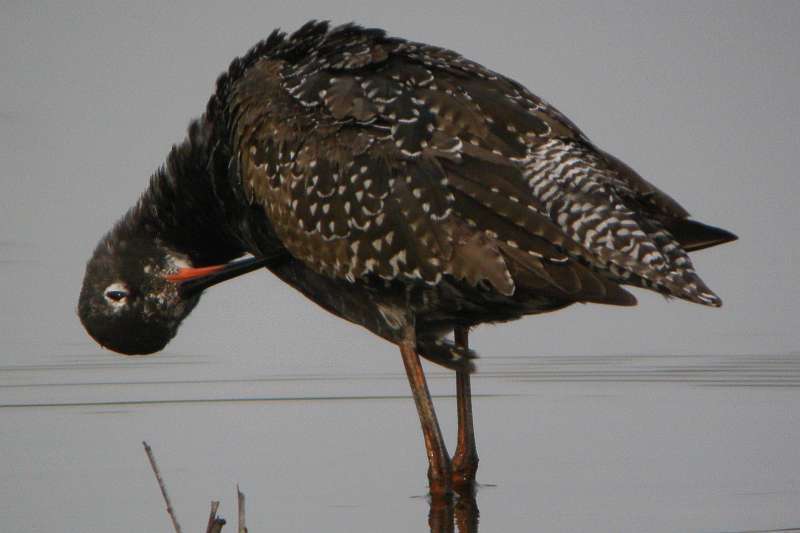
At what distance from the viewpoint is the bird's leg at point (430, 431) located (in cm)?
1067

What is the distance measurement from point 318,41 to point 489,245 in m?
2.15

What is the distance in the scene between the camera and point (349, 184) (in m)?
10.2

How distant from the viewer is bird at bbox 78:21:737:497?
971 centimetres

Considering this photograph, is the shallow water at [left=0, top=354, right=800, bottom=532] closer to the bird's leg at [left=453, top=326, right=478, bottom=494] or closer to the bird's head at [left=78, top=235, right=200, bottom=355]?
the bird's leg at [left=453, top=326, right=478, bottom=494]

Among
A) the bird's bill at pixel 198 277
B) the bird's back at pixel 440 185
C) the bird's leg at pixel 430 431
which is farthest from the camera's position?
the bird's bill at pixel 198 277

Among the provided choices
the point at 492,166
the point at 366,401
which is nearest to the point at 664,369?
the point at 366,401

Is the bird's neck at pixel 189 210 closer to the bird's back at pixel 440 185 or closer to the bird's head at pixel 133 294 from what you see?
the bird's head at pixel 133 294

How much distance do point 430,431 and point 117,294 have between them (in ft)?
8.14

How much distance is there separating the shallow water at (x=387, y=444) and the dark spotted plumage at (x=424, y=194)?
1.01 meters

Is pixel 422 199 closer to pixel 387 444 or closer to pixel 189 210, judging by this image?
pixel 189 210

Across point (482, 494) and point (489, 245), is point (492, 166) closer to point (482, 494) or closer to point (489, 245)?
point (489, 245)

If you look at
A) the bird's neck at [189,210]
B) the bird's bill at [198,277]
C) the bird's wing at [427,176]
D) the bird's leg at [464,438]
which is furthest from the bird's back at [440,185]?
the bird's leg at [464,438]

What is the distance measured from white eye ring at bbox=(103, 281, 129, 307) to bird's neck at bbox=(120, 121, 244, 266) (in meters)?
0.35

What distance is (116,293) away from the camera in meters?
12.1
